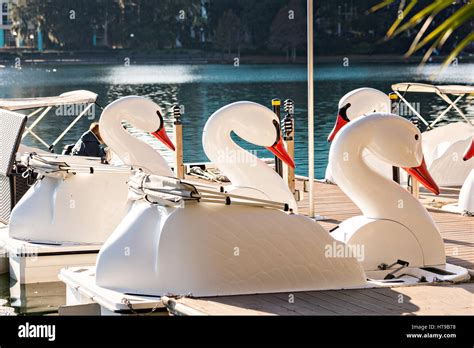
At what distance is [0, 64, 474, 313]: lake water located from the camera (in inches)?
1057

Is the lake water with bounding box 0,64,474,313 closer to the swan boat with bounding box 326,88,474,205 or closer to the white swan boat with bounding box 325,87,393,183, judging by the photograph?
the white swan boat with bounding box 325,87,393,183

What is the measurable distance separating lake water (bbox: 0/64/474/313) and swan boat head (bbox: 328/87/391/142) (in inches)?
136

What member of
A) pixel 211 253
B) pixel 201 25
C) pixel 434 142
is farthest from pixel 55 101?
pixel 201 25

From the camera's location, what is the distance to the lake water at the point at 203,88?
26.8 meters

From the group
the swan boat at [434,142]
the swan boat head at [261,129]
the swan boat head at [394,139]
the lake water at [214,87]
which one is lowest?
the lake water at [214,87]

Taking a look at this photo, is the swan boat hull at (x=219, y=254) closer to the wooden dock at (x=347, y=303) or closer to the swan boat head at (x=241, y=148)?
the wooden dock at (x=347, y=303)

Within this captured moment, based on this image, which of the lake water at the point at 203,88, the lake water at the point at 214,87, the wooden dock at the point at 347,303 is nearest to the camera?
the wooden dock at the point at 347,303

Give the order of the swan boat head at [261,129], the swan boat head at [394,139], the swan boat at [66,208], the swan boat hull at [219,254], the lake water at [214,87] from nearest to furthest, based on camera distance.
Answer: the swan boat hull at [219,254] < the swan boat head at [394,139] < the swan boat at [66,208] < the swan boat head at [261,129] < the lake water at [214,87]

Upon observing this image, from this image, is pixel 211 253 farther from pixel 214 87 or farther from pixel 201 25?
pixel 201 25

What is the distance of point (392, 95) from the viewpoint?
1231 centimetres

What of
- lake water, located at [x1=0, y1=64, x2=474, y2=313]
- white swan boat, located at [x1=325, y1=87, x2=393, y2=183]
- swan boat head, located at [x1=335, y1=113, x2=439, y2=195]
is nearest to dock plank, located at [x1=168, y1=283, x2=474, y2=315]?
swan boat head, located at [x1=335, y1=113, x2=439, y2=195]

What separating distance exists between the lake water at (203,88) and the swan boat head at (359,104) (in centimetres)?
346

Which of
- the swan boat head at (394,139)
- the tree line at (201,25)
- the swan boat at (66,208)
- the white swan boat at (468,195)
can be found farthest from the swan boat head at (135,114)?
the tree line at (201,25)

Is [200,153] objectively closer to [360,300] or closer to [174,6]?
[360,300]
